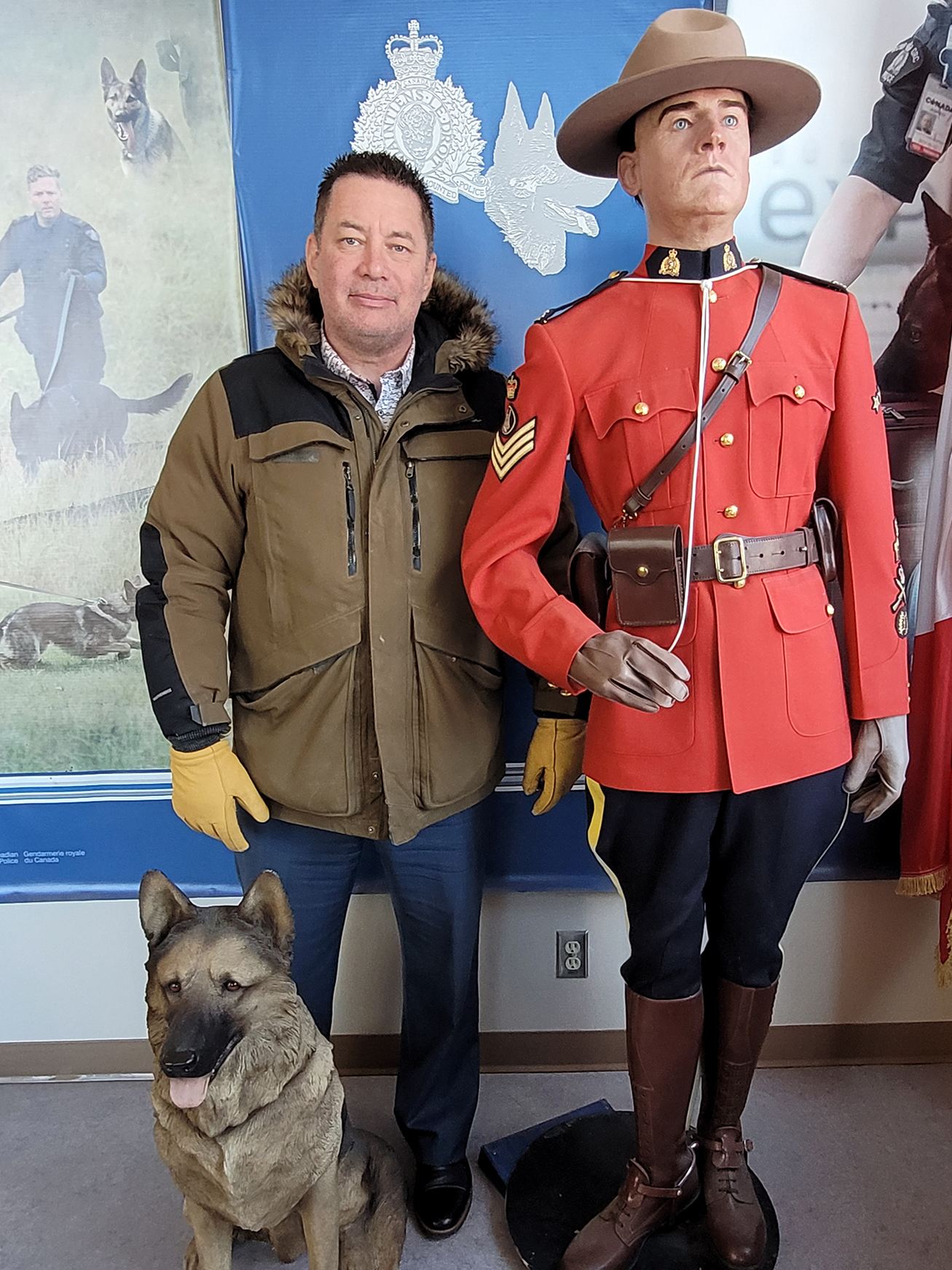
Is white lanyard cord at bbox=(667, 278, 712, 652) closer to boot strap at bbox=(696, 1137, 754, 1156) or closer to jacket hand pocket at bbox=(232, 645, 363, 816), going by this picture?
jacket hand pocket at bbox=(232, 645, 363, 816)

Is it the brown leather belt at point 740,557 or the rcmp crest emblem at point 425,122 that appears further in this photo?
the rcmp crest emblem at point 425,122

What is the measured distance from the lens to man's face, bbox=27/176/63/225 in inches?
70.9

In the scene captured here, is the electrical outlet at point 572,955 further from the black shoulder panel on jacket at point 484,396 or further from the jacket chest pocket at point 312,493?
the black shoulder panel on jacket at point 484,396

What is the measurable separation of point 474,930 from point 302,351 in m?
1.06

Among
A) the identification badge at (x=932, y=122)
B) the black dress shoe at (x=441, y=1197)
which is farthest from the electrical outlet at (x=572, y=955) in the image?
the identification badge at (x=932, y=122)

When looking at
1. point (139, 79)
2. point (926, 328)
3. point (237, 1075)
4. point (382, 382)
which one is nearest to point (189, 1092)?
point (237, 1075)

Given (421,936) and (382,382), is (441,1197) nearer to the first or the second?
(421,936)

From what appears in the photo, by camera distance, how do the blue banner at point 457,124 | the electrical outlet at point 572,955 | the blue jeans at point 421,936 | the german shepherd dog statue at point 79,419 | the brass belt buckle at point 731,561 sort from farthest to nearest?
the electrical outlet at point 572,955
the german shepherd dog statue at point 79,419
the blue banner at point 457,124
the blue jeans at point 421,936
the brass belt buckle at point 731,561

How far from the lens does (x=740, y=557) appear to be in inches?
51.3

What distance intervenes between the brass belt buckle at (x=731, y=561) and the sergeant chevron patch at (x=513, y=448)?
304 millimetres

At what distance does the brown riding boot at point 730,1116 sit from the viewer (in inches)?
59.5

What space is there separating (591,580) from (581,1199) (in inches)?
44.5

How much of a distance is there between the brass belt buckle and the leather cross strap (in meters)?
0.12

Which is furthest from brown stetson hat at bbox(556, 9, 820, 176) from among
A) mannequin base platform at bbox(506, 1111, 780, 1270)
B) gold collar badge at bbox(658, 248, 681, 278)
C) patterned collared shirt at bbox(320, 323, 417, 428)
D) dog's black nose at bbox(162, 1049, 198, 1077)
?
mannequin base platform at bbox(506, 1111, 780, 1270)
